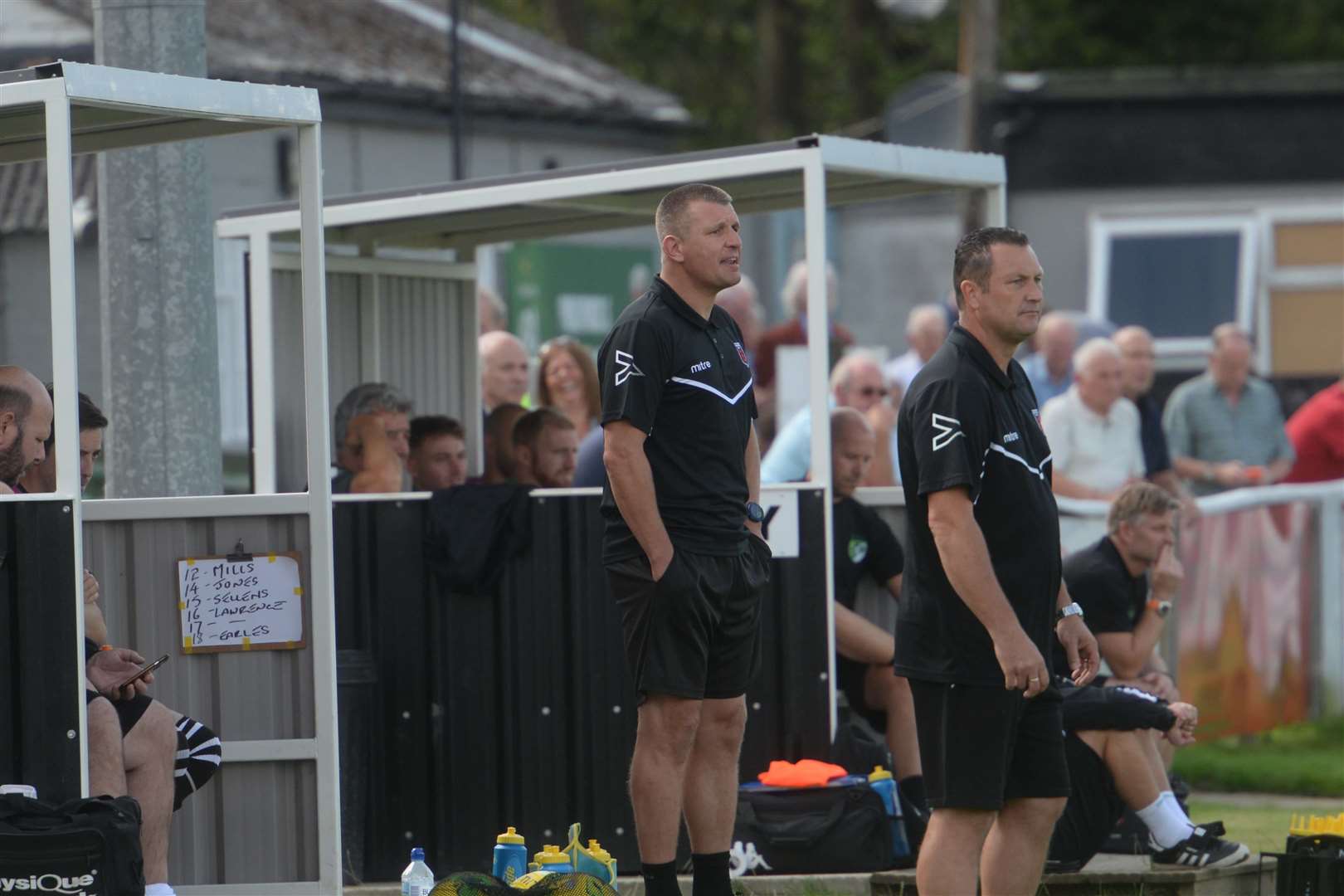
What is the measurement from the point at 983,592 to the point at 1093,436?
6.32 m

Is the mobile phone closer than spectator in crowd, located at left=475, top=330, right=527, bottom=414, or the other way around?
the mobile phone

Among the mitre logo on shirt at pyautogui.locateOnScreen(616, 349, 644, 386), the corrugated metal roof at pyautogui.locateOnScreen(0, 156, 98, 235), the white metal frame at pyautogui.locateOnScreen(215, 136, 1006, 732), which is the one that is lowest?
the mitre logo on shirt at pyautogui.locateOnScreen(616, 349, 644, 386)

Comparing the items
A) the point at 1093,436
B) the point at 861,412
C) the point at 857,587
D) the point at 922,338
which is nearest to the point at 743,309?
the point at 922,338

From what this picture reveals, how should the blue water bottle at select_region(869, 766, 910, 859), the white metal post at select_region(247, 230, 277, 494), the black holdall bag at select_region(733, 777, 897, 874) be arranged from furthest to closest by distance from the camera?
the white metal post at select_region(247, 230, 277, 494), the blue water bottle at select_region(869, 766, 910, 859), the black holdall bag at select_region(733, 777, 897, 874)

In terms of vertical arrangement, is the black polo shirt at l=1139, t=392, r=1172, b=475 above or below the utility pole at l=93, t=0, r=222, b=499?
below

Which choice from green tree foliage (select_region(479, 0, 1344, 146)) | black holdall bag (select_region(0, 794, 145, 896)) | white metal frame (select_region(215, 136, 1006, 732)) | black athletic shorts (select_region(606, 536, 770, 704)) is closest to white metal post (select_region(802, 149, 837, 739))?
white metal frame (select_region(215, 136, 1006, 732))

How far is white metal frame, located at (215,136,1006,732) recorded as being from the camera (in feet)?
26.4

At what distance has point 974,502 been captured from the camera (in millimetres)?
5805

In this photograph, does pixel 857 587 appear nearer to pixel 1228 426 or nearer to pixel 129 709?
pixel 129 709

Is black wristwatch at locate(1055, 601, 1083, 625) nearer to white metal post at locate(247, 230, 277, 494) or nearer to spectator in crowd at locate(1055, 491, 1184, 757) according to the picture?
spectator in crowd at locate(1055, 491, 1184, 757)

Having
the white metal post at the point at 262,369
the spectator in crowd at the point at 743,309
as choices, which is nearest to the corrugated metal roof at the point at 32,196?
the spectator in crowd at the point at 743,309

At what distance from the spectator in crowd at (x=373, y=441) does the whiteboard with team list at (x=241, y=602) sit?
1.97 meters

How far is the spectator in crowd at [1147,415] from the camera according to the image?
11.9 m

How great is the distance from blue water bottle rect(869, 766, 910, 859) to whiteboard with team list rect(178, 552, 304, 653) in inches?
82.8
